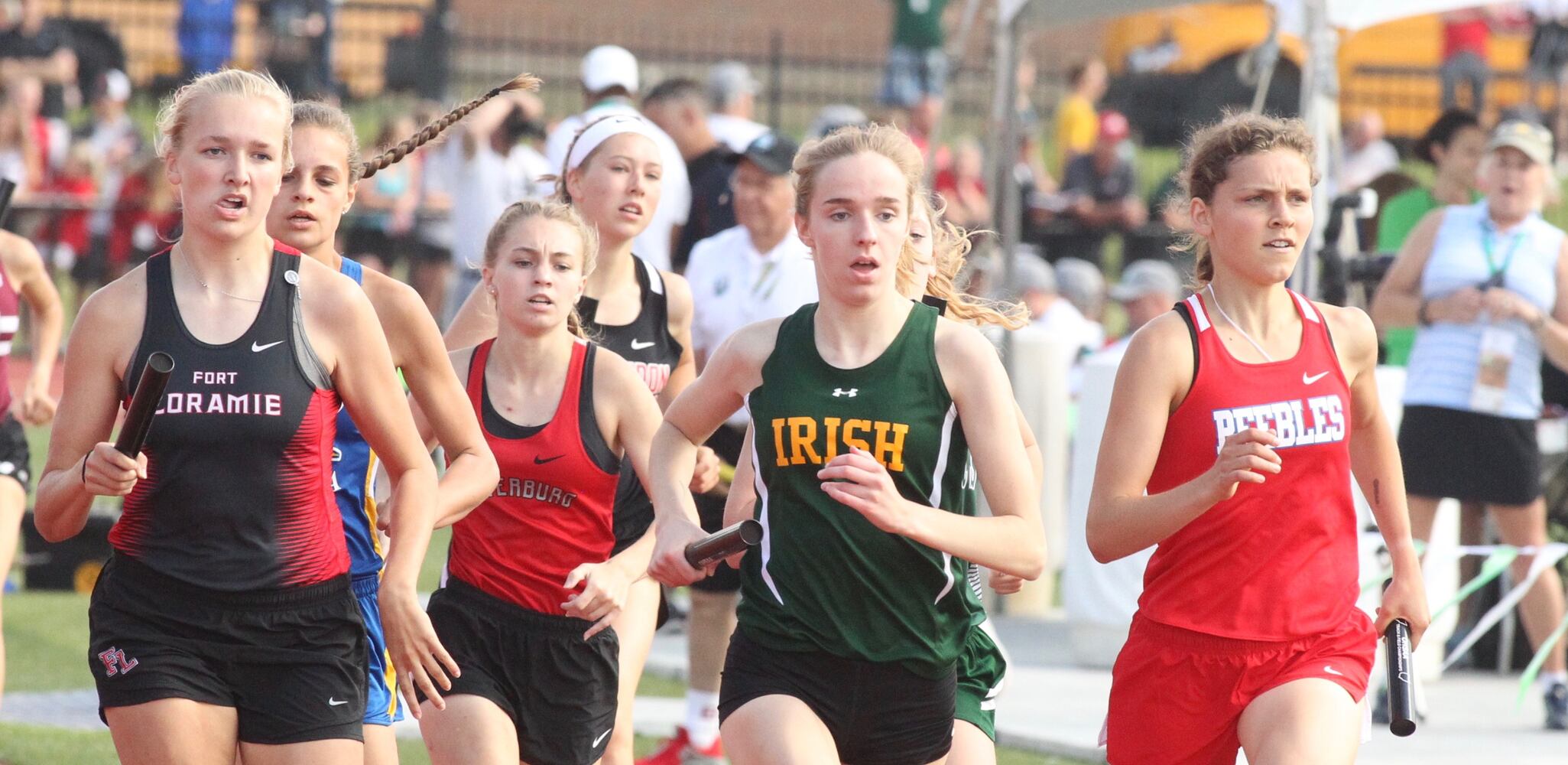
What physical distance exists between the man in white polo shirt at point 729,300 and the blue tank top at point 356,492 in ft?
7.09

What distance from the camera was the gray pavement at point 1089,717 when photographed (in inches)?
296

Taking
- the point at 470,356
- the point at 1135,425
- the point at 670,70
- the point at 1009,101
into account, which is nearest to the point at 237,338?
the point at 470,356

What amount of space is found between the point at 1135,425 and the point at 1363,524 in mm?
4472

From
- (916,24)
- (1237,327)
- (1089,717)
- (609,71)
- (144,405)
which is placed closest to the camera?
(144,405)

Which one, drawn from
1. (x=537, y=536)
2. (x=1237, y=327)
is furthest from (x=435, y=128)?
(x=1237, y=327)

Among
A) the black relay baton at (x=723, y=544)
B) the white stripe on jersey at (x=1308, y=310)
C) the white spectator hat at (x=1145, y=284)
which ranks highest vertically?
the white stripe on jersey at (x=1308, y=310)

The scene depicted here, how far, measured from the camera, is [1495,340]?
321 inches

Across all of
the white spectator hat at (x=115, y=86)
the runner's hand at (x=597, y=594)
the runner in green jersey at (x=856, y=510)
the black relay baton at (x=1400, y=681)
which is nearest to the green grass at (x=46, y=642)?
the runner's hand at (x=597, y=594)

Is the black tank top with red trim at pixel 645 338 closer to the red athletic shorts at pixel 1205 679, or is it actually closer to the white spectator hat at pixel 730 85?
the red athletic shorts at pixel 1205 679

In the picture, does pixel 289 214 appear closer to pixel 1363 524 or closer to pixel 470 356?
pixel 470 356

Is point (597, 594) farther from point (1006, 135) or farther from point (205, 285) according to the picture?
point (1006, 135)

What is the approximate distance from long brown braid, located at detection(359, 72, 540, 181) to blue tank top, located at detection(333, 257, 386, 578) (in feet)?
1.17

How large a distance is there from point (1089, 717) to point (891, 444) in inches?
166

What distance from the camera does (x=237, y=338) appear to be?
12.6 ft
